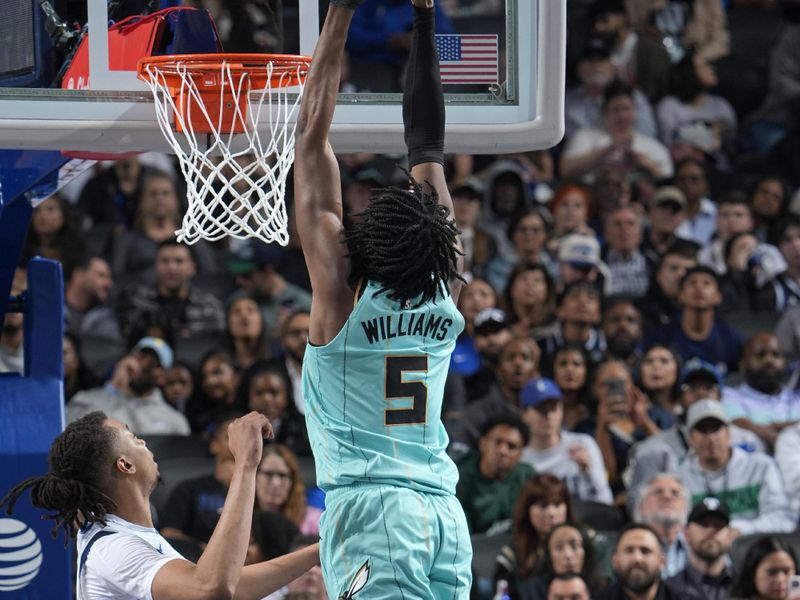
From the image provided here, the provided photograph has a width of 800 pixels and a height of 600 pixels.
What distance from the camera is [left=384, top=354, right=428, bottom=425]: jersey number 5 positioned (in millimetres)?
3330

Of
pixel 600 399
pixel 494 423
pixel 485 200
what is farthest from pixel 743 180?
pixel 494 423

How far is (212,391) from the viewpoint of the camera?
6965mm

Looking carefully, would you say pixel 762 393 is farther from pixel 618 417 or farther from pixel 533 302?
pixel 533 302

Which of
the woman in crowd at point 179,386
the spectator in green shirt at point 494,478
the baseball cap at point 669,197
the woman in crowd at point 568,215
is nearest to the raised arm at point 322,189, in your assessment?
the spectator in green shirt at point 494,478

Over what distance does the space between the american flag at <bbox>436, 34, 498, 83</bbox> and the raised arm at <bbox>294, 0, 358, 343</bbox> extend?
36.7 inches

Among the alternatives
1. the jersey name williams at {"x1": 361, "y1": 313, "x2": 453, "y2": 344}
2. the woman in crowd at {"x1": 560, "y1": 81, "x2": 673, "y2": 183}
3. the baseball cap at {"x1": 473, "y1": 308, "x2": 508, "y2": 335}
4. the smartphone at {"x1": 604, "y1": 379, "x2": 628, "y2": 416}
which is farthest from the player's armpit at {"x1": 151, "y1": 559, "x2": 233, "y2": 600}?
the woman in crowd at {"x1": 560, "y1": 81, "x2": 673, "y2": 183}

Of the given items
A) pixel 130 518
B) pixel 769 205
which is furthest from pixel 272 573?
pixel 769 205

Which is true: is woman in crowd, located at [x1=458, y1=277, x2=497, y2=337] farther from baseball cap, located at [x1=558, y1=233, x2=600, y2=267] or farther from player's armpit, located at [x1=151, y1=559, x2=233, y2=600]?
player's armpit, located at [x1=151, y1=559, x2=233, y2=600]

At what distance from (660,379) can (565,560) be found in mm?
1466

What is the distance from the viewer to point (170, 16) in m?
4.28

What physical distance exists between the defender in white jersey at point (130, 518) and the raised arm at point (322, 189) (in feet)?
1.18

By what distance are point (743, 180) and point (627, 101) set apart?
0.90 metres

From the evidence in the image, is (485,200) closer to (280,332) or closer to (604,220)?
(604,220)

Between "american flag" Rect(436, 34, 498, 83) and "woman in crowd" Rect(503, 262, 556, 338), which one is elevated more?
"american flag" Rect(436, 34, 498, 83)
